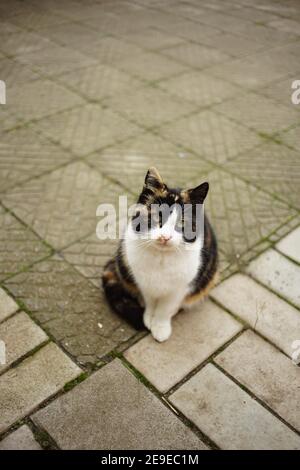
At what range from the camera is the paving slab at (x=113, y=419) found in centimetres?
221

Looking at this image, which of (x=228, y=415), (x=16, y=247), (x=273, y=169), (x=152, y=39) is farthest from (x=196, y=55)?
(x=228, y=415)

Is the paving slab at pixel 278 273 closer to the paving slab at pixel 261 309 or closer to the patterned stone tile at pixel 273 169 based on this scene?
the paving slab at pixel 261 309

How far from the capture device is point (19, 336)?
2.71 meters

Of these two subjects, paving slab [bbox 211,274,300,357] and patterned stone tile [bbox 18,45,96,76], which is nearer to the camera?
paving slab [bbox 211,274,300,357]

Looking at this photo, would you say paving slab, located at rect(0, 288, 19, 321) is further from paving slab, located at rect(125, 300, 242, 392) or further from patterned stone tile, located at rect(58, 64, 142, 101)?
patterned stone tile, located at rect(58, 64, 142, 101)

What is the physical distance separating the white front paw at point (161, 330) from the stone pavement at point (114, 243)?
57 millimetres


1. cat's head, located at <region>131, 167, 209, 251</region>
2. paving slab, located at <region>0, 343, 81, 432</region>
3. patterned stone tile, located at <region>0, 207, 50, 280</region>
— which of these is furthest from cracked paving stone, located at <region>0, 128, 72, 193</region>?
cat's head, located at <region>131, 167, 209, 251</region>

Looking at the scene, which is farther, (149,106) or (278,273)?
(149,106)

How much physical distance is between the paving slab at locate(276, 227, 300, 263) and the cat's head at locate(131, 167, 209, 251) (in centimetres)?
143

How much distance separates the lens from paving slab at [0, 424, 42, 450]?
214 centimetres

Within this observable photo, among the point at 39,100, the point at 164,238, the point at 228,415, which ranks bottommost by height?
the point at 228,415

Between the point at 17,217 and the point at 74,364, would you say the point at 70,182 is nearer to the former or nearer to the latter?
the point at 17,217

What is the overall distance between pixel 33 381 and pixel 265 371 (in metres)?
1.60

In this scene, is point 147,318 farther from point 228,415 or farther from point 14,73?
point 14,73
